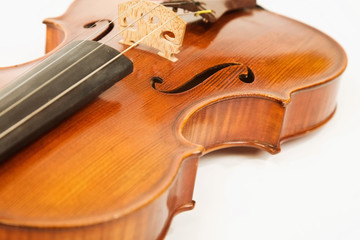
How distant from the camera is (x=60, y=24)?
201 centimetres

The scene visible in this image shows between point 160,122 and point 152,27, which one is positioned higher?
point 152,27

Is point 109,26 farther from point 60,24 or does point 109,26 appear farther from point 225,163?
point 225,163

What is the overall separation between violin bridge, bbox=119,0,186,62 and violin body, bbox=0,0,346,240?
1.5 inches

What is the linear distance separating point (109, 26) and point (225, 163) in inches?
25.0

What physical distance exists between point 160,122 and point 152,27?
16.0 inches

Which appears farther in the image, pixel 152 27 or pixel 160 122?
pixel 152 27

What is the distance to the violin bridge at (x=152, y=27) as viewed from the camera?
173 centimetres

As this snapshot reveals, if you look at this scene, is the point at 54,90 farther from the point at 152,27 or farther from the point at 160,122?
the point at 152,27

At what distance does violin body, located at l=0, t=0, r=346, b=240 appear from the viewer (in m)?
1.23

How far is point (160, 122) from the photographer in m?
1.50

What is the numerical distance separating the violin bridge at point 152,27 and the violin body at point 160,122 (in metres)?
0.04

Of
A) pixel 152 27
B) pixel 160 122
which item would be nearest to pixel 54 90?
pixel 160 122

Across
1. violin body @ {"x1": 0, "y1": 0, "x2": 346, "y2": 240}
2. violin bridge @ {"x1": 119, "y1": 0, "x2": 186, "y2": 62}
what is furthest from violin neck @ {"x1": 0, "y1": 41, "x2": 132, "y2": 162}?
violin bridge @ {"x1": 119, "y1": 0, "x2": 186, "y2": 62}

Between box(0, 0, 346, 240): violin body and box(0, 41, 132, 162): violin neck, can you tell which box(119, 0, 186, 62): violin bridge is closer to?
box(0, 0, 346, 240): violin body
